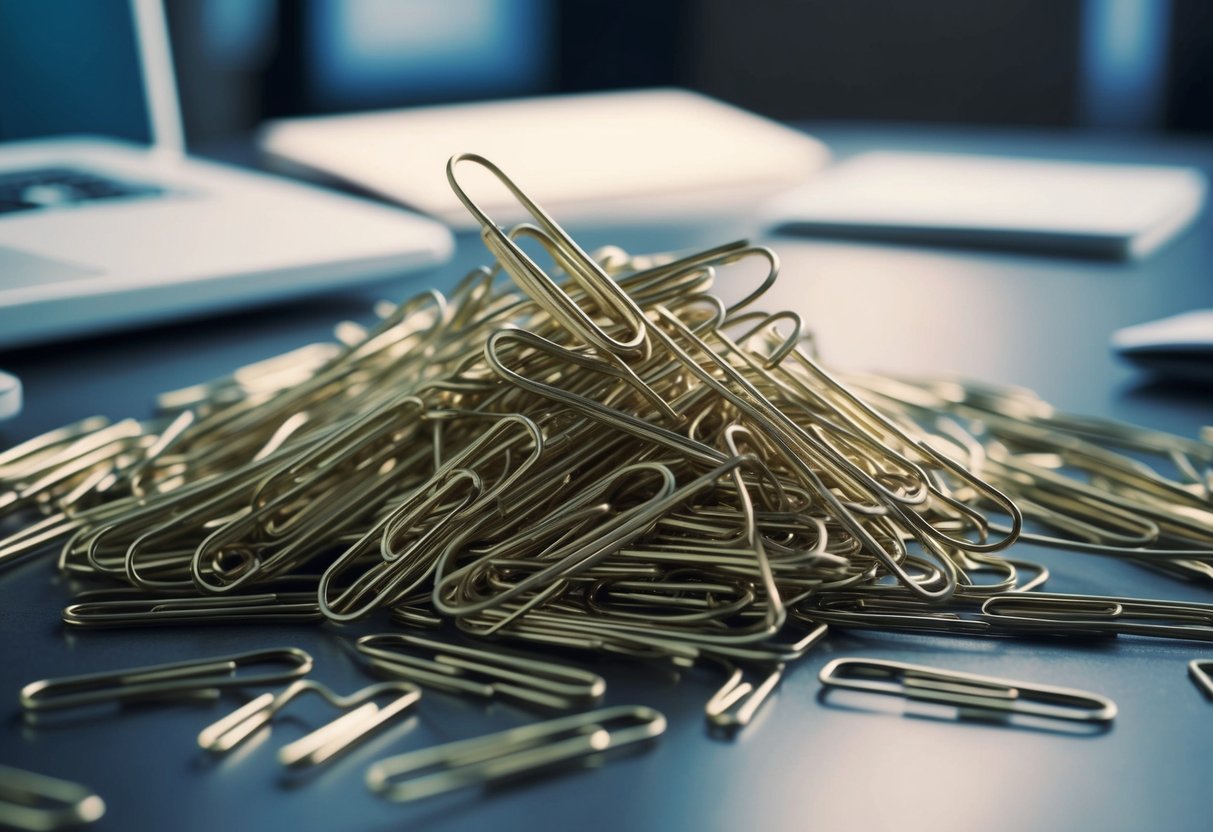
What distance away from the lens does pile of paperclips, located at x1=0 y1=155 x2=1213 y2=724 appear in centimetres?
61

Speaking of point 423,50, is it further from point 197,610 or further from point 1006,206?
point 197,610

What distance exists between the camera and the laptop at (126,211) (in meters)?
1.11

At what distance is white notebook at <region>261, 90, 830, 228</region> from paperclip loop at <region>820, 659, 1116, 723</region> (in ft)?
3.50

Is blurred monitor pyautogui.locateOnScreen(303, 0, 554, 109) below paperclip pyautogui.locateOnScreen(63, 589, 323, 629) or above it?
above

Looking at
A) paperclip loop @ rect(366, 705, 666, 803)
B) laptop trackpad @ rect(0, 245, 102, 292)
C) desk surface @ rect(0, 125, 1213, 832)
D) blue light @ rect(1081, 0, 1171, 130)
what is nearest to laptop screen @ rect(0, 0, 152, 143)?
laptop trackpad @ rect(0, 245, 102, 292)

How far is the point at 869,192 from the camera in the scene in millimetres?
1745

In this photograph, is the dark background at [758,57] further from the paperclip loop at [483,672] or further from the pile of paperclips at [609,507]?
the paperclip loop at [483,672]

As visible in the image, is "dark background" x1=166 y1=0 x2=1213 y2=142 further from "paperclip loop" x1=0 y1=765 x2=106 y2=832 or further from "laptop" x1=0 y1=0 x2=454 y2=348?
"paperclip loop" x1=0 y1=765 x2=106 y2=832

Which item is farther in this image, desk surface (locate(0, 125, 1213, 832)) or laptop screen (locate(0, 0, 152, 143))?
laptop screen (locate(0, 0, 152, 143))

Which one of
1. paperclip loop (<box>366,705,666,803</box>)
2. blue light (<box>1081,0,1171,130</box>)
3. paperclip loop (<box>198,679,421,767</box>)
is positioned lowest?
paperclip loop (<box>366,705,666,803</box>)

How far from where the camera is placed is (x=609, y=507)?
2.07ft

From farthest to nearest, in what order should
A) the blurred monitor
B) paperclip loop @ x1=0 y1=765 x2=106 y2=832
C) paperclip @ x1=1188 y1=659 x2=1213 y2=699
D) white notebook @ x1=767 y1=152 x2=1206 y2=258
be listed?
1. the blurred monitor
2. white notebook @ x1=767 y1=152 x2=1206 y2=258
3. paperclip @ x1=1188 y1=659 x2=1213 y2=699
4. paperclip loop @ x1=0 y1=765 x2=106 y2=832

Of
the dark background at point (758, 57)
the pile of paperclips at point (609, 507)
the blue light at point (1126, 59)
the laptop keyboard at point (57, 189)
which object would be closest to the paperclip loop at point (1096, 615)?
the pile of paperclips at point (609, 507)

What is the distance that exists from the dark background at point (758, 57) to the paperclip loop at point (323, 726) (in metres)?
1.74
